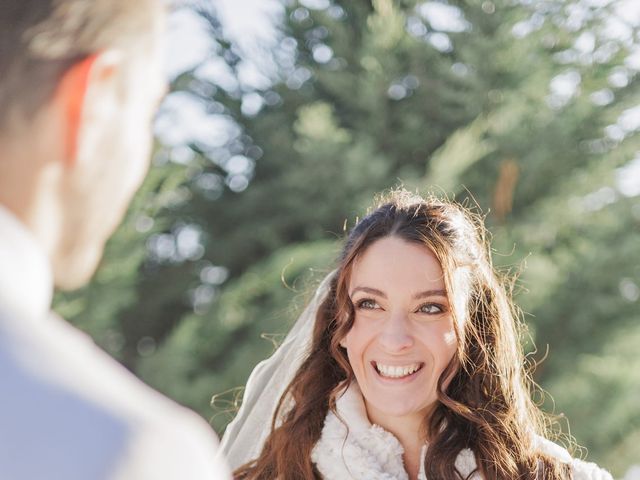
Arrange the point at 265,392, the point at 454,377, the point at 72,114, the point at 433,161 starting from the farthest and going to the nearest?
the point at 433,161, the point at 265,392, the point at 454,377, the point at 72,114

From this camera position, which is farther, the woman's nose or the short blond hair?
the woman's nose

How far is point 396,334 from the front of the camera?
2.69 m

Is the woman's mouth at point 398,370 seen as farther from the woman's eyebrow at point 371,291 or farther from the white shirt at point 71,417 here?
the white shirt at point 71,417

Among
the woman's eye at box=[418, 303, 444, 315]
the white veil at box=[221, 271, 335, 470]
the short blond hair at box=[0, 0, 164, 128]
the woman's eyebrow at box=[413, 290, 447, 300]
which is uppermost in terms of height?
the short blond hair at box=[0, 0, 164, 128]

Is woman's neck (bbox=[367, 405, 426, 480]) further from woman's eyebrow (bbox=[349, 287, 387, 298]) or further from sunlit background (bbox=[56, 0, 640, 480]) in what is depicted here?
sunlit background (bbox=[56, 0, 640, 480])

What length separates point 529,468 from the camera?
9.23 feet

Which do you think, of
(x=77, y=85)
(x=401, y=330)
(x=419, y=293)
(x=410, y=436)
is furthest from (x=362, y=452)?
(x=77, y=85)

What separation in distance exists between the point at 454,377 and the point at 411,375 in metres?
0.24

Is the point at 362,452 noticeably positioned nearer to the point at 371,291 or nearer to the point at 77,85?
the point at 371,291

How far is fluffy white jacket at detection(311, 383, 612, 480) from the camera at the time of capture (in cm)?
278

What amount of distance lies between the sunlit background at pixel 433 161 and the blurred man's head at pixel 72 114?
6036 millimetres

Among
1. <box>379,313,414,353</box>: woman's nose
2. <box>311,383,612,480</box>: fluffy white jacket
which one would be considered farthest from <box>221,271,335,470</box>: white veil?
<box>379,313,414,353</box>: woman's nose

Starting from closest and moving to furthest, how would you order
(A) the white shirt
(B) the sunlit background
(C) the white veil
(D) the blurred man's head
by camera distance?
(A) the white shirt, (D) the blurred man's head, (C) the white veil, (B) the sunlit background

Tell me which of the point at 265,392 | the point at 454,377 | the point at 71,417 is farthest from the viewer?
the point at 265,392
